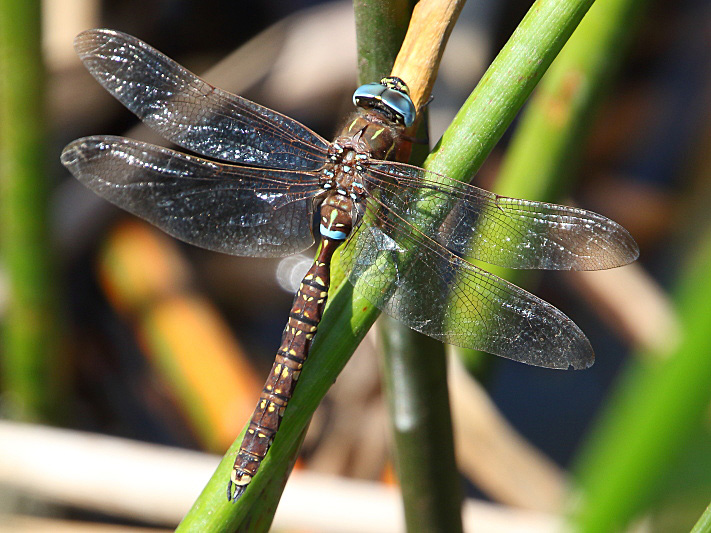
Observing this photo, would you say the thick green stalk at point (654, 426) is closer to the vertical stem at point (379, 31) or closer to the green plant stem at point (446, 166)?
the green plant stem at point (446, 166)

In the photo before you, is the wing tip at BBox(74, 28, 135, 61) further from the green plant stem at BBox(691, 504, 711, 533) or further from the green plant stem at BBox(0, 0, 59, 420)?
the green plant stem at BBox(691, 504, 711, 533)

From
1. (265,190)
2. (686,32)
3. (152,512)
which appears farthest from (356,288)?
(686,32)

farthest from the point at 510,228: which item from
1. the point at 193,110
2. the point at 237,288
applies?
the point at 237,288

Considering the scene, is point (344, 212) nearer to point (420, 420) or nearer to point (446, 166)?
point (420, 420)

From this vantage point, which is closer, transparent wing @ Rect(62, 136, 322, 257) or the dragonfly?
the dragonfly

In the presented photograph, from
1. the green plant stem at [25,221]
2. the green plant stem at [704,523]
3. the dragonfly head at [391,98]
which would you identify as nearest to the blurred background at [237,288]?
the green plant stem at [25,221]

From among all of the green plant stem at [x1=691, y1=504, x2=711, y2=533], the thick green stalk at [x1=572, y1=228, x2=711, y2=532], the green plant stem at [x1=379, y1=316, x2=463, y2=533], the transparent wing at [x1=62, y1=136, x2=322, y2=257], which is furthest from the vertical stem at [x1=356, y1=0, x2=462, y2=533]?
the thick green stalk at [x1=572, y1=228, x2=711, y2=532]
